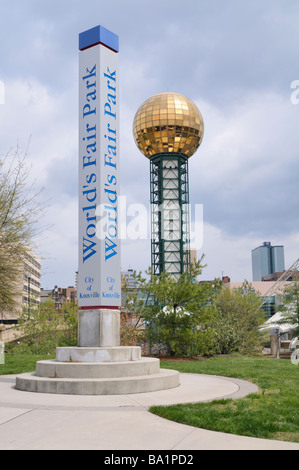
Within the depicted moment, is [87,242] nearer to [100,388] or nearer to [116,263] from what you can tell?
[116,263]

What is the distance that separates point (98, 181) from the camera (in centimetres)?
1357

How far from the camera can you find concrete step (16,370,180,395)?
10.5 m

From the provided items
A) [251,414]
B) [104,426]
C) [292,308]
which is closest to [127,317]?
[292,308]

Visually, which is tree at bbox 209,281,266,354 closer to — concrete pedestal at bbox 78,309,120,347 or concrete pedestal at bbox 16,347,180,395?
concrete pedestal at bbox 78,309,120,347

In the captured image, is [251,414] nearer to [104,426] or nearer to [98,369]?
[104,426]

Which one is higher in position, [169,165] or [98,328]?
[169,165]

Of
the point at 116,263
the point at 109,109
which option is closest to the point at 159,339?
the point at 116,263

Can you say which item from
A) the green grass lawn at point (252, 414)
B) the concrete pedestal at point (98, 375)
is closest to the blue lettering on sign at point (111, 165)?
the concrete pedestal at point (98, 375)

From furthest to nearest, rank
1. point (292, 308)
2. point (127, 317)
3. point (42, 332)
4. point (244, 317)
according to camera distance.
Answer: point (292, 308), point (244, 317), point (42, 332), point (127, 317)

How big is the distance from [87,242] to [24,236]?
18.6 feet

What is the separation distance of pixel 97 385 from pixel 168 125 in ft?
160

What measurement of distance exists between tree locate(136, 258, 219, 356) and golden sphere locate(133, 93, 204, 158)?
34.5 metres

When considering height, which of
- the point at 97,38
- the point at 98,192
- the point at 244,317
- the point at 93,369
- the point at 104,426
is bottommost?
the point at 104,426
